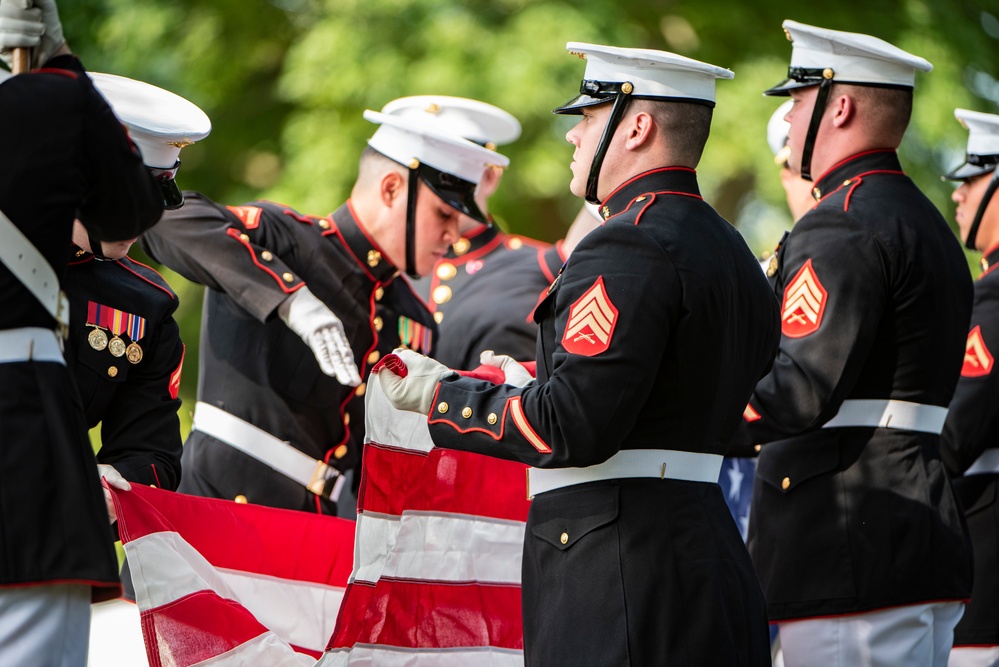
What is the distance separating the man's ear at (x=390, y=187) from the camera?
5.34m

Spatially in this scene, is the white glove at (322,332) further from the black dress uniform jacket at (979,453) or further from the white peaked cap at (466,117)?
the black dress uniform jacket at (979,453)

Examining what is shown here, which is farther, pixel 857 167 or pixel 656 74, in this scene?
pixel 857 167

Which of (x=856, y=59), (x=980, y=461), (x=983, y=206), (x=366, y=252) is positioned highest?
(x=856, y=59)

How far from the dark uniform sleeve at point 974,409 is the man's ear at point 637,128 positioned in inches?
76.6

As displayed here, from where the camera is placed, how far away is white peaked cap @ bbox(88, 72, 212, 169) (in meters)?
3.82

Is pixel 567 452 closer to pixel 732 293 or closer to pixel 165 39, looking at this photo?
pixel 732 293

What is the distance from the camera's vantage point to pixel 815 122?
14.4ft

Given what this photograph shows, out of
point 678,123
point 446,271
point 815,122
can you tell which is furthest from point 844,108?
point 446,271

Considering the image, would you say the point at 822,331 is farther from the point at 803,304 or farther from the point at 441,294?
the point at 441,294

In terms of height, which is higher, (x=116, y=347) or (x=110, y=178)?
(x=110, y=178)

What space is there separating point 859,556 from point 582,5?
705cm

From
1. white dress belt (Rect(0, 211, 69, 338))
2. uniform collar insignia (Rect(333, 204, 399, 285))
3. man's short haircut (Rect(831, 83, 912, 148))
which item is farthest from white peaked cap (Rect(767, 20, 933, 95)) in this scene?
white dress belt (Rect(0, 211, 69, 338))

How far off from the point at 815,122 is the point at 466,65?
19.3 ft

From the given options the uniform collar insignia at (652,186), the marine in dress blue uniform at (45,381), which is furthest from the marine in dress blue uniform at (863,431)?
the marine in dress blue uniform at (45,381)
